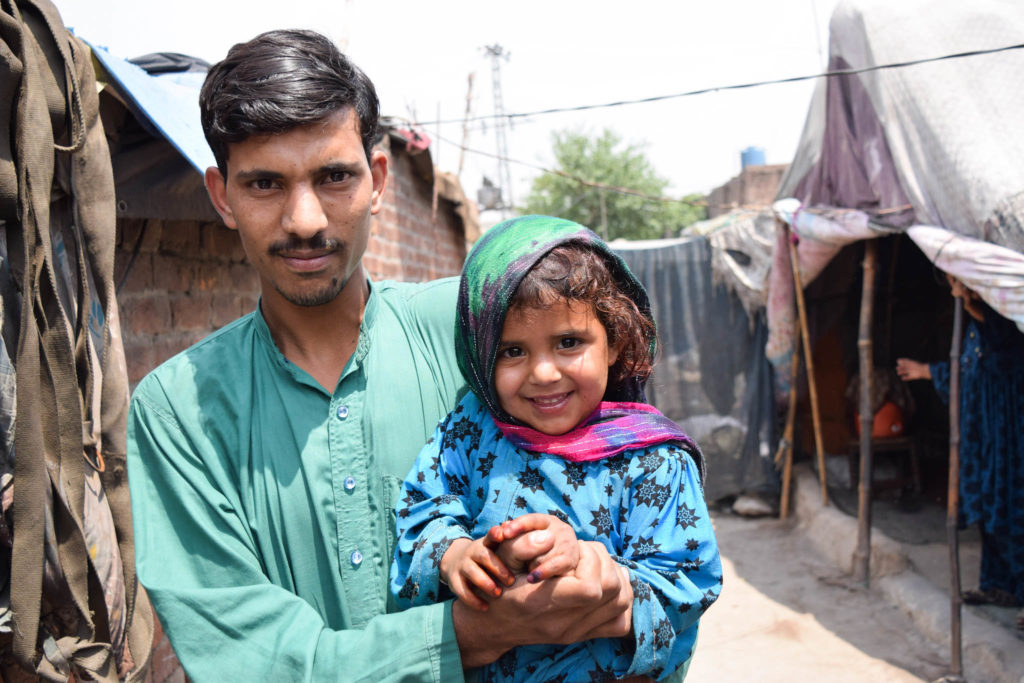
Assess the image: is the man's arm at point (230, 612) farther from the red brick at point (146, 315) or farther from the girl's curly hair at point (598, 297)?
the red brick at point (146, 315)

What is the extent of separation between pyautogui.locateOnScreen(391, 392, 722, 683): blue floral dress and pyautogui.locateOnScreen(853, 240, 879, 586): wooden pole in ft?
17.7

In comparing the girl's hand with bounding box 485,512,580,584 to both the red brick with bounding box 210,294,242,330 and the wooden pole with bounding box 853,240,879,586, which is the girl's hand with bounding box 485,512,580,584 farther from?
the wooden pole with bounding box 853,240,879,586

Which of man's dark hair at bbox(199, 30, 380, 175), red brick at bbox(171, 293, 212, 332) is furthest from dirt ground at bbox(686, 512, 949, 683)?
man's dark hair at bbox(199, 30, 380, 175)

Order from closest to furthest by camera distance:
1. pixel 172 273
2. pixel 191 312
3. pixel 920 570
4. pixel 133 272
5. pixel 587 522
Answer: pixel 587 522 → pixel 133 272 → pixel 172 273 → pixel 191 312 → pixel 920 570

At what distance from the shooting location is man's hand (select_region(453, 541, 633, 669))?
3.77 feet

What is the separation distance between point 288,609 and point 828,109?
6.05 m

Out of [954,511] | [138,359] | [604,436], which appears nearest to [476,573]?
[604,436]

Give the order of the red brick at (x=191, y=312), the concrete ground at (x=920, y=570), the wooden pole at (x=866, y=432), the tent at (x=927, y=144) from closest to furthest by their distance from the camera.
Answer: the red brick at (x=191, y=312), the tent at (x=927, y=144), the concrete ground at (x=920, y=570), the wooden pole at (x=866, y=432)

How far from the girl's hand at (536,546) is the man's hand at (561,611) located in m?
0.02

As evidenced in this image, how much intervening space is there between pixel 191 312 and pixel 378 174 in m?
1.95

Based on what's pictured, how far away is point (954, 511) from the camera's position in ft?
15.6

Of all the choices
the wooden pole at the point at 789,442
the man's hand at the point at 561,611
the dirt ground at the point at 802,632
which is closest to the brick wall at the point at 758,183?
the wooden pole at the point at 789,442

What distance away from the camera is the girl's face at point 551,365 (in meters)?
1.44

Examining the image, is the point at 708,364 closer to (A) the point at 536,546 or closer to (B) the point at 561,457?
(B) the point at 561,457
